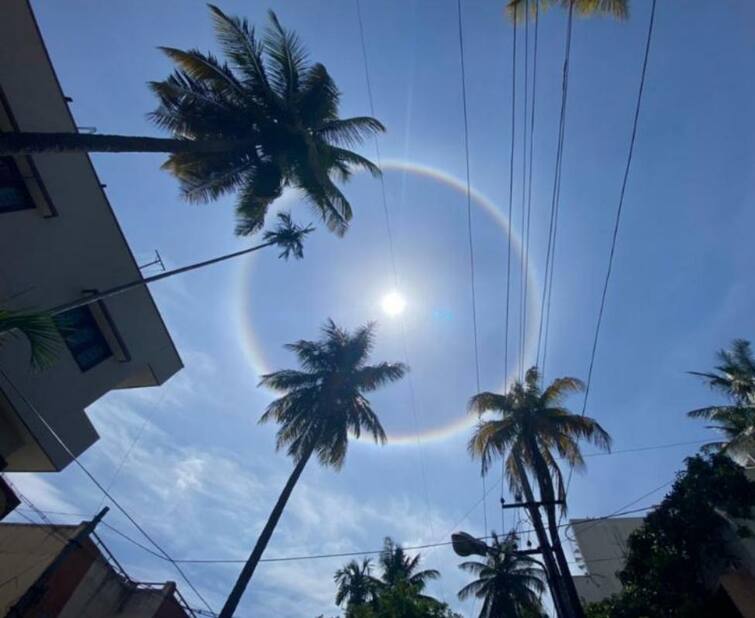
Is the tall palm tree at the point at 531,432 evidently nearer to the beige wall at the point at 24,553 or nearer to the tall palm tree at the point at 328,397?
the tall palm tree at the point at 328,397


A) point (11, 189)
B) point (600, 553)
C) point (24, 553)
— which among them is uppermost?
point (600, 553)

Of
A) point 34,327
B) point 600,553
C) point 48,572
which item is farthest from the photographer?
point 600,553

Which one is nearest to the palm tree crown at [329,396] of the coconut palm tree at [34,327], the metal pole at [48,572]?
the metal pole at [48,572]

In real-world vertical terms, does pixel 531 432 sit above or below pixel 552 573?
above

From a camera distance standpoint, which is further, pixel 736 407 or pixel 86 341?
pixel 736 407

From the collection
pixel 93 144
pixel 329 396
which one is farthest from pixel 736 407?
pixel 93 144

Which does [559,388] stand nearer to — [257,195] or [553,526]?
[553,526]

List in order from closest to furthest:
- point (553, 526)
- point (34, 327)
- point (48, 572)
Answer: point (34, 327) → point (553, 526) → point (48, 572)

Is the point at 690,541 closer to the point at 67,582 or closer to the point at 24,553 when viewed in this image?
the point at 67,582

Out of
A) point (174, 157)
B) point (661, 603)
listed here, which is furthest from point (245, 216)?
point (661, 603)
